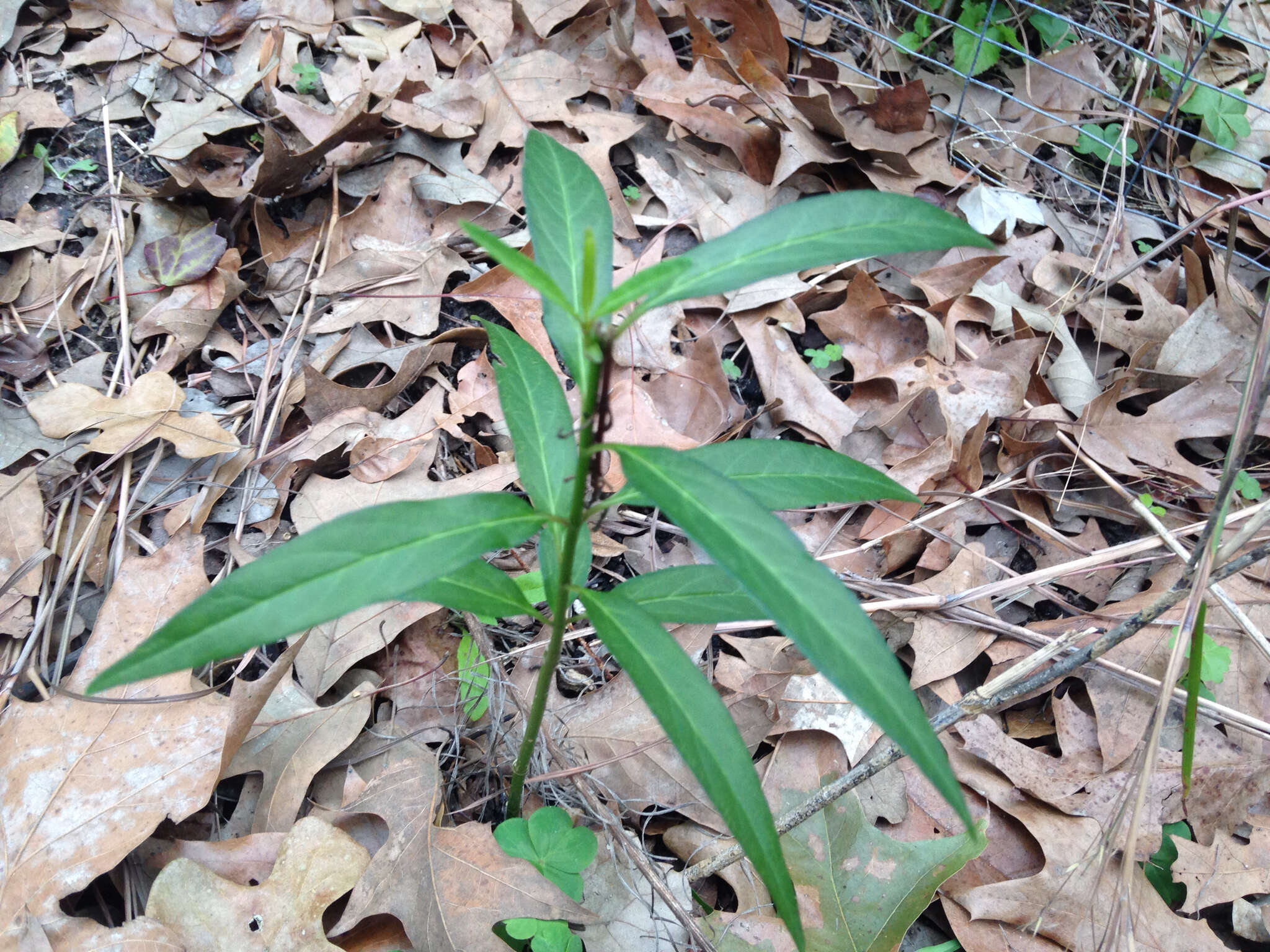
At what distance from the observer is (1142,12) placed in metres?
3.69

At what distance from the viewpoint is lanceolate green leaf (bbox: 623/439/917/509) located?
4.31 ft

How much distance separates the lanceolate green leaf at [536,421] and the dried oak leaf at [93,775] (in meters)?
0.92

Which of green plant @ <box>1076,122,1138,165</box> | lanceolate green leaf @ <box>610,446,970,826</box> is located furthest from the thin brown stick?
green plant @ <box>1076,122,1138,165</box>

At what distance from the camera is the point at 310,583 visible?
0.93 metres

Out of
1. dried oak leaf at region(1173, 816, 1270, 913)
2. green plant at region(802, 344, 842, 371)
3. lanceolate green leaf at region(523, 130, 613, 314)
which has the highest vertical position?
lanceolate green leaf at region(523, 130, 613, 314)

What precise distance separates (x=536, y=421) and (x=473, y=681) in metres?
0.83

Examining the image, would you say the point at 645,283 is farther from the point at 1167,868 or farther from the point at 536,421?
the point at 1167,868

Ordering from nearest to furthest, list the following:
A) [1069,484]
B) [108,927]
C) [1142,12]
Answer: [108,927]
[1069,484]
[1142,12]

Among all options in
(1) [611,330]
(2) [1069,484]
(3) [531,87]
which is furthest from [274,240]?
(2) [1069,484]

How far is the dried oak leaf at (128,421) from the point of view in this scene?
221cm

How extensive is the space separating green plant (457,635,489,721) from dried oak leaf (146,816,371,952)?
430mm

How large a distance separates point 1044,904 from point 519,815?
3.93ft

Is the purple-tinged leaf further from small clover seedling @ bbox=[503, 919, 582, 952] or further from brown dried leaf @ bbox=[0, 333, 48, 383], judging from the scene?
small clover seedling @ bbox=[503, 919, 582, 952]

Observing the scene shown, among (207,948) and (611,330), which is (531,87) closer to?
(611,330)
